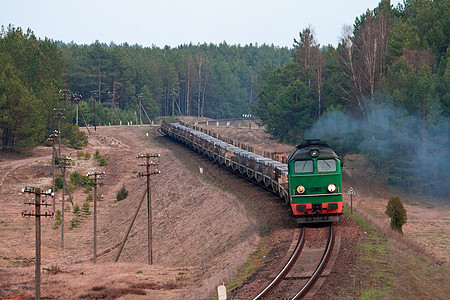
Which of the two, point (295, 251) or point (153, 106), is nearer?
point (295, 251)

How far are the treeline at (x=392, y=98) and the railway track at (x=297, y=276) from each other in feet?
108

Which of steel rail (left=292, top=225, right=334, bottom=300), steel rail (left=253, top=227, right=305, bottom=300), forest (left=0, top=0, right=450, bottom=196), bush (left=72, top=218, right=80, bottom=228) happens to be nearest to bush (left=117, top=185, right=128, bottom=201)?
bush (left=72, top=218, right=80, bottom=228)

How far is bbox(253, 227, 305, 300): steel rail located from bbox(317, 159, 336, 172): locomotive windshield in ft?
10.7

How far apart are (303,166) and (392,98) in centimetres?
3138

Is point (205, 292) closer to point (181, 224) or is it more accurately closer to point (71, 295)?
point (71, 295)

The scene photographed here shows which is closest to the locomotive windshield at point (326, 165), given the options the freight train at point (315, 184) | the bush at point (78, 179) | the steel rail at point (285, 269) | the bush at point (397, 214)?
the freight train at point (315, 184)

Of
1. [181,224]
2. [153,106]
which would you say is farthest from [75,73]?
[181,224]

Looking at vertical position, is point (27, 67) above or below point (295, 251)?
above

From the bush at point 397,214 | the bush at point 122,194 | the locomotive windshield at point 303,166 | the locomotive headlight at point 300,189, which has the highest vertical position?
the locomotive windshield at point 303,166

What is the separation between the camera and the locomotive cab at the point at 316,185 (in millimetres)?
27062

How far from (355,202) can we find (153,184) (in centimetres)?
2774

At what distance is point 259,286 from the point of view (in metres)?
20.4

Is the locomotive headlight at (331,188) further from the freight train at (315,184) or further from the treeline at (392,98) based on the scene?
the treeline at (392,98)

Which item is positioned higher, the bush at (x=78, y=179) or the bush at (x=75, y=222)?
the bush at (x=78, y=179)
